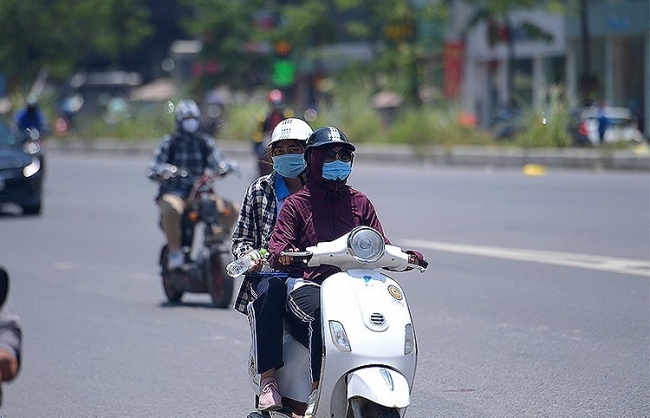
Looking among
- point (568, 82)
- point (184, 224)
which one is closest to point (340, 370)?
point (184, 224)

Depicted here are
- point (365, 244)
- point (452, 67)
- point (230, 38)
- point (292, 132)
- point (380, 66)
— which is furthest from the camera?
point (230, 38)

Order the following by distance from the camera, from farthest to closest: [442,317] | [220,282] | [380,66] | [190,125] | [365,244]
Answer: [380,66] → [190,125] → [220,282] → [442,317] → [365,244]

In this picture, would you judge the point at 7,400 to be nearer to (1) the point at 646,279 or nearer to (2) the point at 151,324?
(2) the point at 151,324

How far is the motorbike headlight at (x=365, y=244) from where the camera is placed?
520 cm

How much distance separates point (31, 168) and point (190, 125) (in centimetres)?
955

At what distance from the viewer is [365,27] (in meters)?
48.9

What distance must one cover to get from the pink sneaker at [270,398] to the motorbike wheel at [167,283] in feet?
17.8

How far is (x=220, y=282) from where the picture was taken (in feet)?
34.6

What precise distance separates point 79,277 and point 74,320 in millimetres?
2731

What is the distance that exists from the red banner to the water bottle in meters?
42.5

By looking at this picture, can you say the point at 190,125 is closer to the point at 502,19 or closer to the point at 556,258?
the point at 556,258

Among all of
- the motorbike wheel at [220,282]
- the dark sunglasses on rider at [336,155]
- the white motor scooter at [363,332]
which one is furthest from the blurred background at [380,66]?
the white motor scooter at [363,332]

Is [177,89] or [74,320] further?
[177,89]

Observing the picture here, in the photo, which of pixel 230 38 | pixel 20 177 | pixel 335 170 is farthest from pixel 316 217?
pixel 230 38
